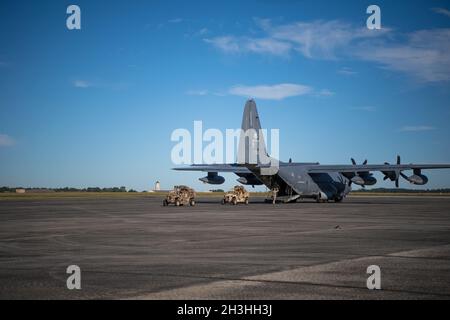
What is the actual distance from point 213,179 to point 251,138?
9.36 meters

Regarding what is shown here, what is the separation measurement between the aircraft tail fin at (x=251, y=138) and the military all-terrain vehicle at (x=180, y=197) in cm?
598

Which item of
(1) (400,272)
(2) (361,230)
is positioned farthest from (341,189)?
(1) (400,272)

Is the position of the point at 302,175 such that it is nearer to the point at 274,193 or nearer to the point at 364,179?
the point at 274,193

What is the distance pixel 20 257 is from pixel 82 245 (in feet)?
9.46

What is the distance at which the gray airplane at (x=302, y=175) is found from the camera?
52062 millimetres

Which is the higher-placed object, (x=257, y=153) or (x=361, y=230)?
(x=257, y=153)

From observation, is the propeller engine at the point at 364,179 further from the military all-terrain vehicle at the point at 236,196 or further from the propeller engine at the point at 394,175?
the military all-terrain vehicle at the point at 236,196

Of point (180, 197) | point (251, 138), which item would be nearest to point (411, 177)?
point (251, 138)

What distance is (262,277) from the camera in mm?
9914

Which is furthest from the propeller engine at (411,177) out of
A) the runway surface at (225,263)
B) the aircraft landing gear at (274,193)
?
the runway surface at (225,263)

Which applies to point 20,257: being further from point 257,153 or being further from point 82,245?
point 257,153

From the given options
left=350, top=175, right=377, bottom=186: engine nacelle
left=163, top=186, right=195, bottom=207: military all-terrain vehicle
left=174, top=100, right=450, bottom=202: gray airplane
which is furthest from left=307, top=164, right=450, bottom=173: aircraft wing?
left=163, top=186, right=195, bottom=207: military all-terrain vehicle

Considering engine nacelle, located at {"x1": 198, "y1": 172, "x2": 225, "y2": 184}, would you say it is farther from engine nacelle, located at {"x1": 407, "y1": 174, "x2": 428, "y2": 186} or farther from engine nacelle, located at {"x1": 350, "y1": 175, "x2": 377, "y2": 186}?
engine nacelle, located at {"x1": 407, "y1": 174, "x2": 428, "y2": 186}
